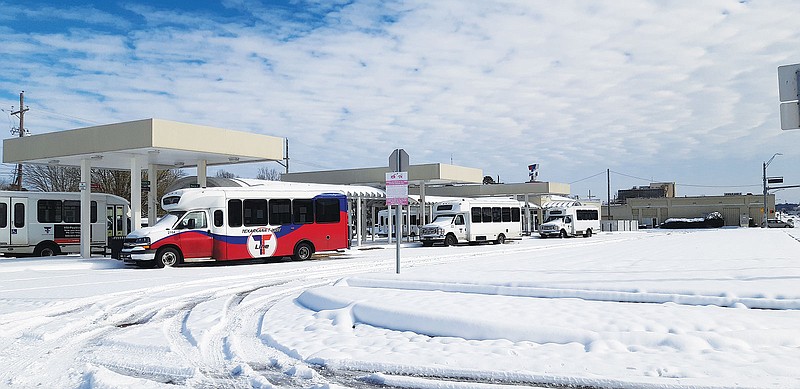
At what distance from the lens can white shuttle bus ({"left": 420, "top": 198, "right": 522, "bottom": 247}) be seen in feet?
111

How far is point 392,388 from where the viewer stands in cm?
599

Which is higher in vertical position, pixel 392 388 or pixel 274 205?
pixel 274 205

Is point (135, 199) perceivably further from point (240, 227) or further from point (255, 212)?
point (255, 212)

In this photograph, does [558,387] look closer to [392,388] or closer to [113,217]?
[392,388]

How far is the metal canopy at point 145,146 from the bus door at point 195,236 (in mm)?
2546

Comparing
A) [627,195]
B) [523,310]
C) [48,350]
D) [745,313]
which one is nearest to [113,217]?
[48,350]

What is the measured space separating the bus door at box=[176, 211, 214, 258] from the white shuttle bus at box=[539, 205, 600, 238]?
29306mm

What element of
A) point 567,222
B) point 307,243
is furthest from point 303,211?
point 567,222

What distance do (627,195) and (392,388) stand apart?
129968 millimetres

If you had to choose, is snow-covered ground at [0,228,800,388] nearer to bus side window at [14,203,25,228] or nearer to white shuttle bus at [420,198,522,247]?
bus side window at [14,203,25,228]

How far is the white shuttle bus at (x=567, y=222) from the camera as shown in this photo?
151 feet

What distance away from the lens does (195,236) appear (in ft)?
69.9

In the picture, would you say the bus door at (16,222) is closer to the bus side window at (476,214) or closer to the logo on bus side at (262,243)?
the logo on bus side at (262,243)

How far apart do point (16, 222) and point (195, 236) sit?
951cm
